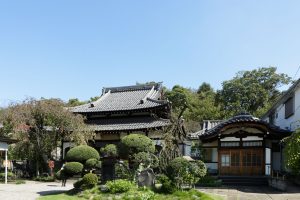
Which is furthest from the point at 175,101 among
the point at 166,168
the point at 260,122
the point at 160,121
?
the point at 166,168

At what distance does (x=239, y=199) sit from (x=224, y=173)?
38.1ft

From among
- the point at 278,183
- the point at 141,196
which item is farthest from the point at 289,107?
the point at 141,196

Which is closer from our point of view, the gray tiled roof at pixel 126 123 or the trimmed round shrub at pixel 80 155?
the trimmed round shrub at pixel 80 155

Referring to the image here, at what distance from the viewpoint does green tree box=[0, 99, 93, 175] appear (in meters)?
29.6

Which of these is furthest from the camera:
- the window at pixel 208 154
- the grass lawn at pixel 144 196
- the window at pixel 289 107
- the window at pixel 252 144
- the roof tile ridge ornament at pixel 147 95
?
the roof tile ridge ornament at pixel 147 95

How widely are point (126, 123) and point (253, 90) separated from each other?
33.1 meters

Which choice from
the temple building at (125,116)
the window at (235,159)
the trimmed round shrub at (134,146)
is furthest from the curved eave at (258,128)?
the trimmed round shrub at (134,146)

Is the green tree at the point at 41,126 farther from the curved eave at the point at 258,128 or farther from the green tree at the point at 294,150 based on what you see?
the green tree at the point at 294,150

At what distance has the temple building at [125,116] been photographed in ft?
105

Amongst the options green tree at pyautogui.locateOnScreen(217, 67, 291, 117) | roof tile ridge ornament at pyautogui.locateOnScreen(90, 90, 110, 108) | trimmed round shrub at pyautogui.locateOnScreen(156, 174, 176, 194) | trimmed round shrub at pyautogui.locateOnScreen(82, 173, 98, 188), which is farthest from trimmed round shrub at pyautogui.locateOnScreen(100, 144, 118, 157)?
green tree at pyautogui.locateOnScreen(217, 67, 291, 117)

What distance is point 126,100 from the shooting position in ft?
122

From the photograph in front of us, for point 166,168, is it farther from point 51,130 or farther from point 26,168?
point 26,168

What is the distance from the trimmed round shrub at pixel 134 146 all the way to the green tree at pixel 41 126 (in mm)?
5872

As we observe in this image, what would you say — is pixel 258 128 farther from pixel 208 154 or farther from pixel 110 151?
pixel 110 151
